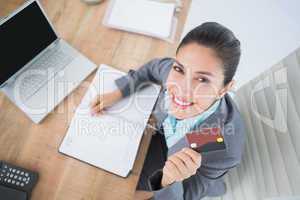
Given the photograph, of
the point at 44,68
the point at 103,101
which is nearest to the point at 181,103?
the point at 103,101

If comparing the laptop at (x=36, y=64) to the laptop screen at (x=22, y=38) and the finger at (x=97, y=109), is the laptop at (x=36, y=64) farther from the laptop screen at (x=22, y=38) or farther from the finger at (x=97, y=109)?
the finger at (x=97, y=109)

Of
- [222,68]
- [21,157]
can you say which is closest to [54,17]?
[21,157]

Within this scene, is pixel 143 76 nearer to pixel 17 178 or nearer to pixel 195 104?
pixel 195 104

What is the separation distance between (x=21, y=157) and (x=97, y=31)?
51 centimetres

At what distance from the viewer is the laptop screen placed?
0.81 metres

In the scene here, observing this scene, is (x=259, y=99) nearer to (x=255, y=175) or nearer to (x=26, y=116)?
(x=255, y=175)

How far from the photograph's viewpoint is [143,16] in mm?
1071

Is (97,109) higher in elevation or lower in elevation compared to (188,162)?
higher

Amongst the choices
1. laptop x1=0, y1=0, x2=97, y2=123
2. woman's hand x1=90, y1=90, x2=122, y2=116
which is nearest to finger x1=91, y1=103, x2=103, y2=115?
woman's hand x1=90, y1=90, x2=122, y2=116

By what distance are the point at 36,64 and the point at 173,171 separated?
588mm

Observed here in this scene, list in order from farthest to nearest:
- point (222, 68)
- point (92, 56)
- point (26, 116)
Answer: point (92, 56) < point (26, 116) < point (222, 68)

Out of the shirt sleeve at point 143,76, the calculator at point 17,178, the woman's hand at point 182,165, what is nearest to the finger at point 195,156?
the woman's hand at point 182,165

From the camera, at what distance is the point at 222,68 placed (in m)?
0.69

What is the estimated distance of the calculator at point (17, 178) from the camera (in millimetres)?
818
